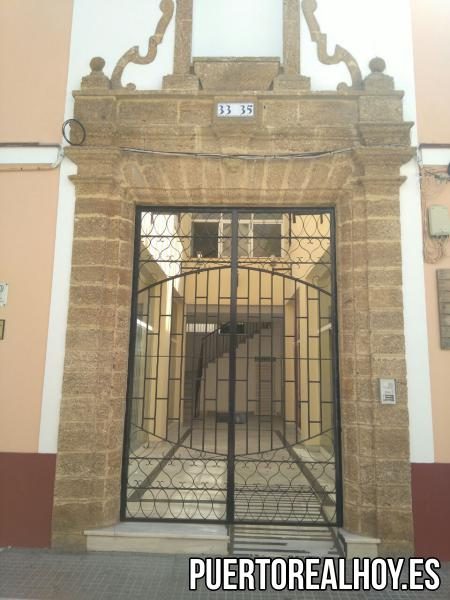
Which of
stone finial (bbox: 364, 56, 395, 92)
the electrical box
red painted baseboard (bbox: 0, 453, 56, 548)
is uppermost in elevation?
stone finial (bbox: 364, 56, 395, 92)

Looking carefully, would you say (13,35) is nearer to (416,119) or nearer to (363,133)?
(363,133)

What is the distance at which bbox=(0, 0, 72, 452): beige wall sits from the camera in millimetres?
3900

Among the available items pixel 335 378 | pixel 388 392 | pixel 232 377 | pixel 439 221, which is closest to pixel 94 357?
pixel 232 377

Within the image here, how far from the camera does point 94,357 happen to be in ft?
12.8

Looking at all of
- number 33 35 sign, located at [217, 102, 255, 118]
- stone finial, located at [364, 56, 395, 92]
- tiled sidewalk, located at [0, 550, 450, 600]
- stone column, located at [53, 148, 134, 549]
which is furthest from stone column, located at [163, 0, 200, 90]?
tiled sidewalk, located at [0, 550, 450, 600]

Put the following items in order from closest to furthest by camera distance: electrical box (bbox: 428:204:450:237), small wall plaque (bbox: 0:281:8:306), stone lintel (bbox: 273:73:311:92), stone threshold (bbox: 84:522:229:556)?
stone threshold (bbox: 84:522:229:556) → electrical box (bbox: 428:204:450:237) → small wall plaque (bbox: 0:281:8:306) → stone lintel (bbox: 273:73:311:92)

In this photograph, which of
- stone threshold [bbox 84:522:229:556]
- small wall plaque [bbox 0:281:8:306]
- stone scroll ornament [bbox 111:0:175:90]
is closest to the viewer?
stone threshold [bbox 84:522:229:556]

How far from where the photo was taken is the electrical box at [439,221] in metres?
3.89

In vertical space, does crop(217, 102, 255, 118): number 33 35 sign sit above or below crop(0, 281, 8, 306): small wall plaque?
above

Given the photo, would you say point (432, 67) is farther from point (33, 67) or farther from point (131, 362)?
point (131, 362)

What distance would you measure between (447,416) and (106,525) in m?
2.87

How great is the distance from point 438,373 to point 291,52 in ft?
10.1

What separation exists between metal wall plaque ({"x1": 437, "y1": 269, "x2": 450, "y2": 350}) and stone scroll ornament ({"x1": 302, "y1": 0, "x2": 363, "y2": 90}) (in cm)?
182

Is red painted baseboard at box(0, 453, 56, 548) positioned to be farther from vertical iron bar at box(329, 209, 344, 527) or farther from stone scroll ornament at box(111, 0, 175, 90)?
stone scroll ornament at box(111, 0, 175, 90)
